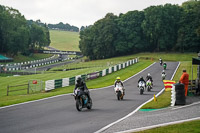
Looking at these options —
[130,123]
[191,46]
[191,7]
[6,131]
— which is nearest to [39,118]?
[6,131]

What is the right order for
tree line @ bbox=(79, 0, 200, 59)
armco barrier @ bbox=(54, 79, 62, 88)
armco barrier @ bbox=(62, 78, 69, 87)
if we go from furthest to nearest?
tree line @ bbox=(79, 0, 200, 59) → armco barrier @ bbox=(62, 78, 69, 87) → armco barrier @ bbox=(54, 79, 62, 88)

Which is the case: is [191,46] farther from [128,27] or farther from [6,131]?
[6,131]

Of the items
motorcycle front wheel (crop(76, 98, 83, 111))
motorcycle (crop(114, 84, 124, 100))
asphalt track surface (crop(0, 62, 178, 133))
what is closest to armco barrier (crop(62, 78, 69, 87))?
motorcycle (crop(114, 84, 124, 100))

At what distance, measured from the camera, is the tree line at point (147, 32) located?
325ft

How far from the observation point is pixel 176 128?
10.3m

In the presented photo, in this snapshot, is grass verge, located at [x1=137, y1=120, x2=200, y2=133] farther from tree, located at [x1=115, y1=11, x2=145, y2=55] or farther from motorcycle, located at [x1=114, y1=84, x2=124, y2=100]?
tree, located at [x1=115, y1=11, x2=145, y2=55]

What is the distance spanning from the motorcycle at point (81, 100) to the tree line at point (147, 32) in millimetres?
84512

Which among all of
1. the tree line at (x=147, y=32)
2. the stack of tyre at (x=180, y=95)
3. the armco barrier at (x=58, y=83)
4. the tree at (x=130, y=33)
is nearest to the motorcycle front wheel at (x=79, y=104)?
the stack of tyre at (x=180, y=95)

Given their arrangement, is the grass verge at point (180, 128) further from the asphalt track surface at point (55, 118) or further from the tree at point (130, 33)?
the tree at point (130, 33)

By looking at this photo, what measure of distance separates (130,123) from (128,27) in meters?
98.8

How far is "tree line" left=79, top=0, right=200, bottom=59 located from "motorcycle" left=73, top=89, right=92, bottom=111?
84512 millimetres

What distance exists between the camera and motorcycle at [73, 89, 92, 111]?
51.7ft

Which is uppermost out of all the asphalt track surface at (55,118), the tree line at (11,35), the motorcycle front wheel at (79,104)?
the tree line at (11,35)

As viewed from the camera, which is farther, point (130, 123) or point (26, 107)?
Result: point (26, 107)
